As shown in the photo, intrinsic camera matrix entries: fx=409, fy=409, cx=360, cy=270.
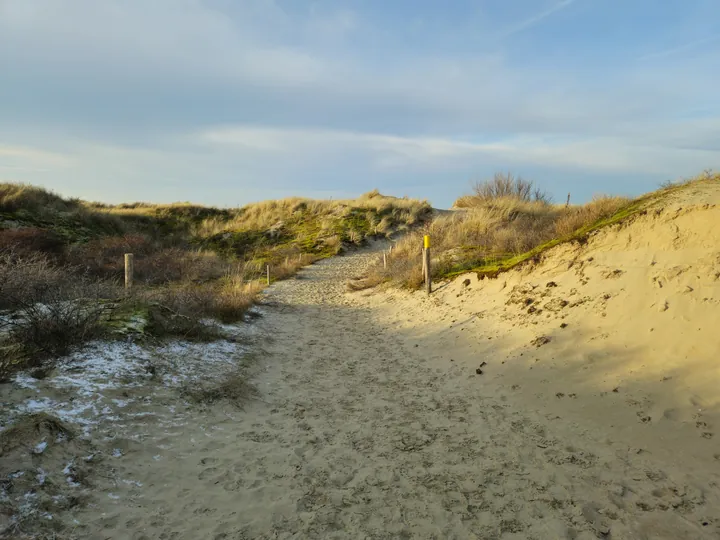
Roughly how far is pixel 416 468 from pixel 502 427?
1.50m

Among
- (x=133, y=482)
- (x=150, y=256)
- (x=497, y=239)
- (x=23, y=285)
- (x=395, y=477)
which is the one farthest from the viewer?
(x=150, y=256)

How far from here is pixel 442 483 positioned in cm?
386

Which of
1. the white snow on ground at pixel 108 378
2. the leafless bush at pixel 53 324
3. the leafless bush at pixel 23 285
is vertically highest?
the leafless bush at pixel 23 285

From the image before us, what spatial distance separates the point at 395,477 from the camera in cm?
398

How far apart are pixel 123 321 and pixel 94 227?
74.7 feet

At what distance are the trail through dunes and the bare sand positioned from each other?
0.02 metres

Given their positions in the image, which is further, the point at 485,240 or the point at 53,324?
the point at 485,240

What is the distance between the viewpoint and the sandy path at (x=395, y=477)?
10.5 ft

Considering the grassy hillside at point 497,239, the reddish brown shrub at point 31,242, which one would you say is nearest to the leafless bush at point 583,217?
the grassy hillside at point 497,239

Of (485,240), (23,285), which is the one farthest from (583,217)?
(23,285)

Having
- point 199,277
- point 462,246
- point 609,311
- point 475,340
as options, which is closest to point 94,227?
point 199,277

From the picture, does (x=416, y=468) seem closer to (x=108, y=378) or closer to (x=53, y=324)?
(x=108, y=378)

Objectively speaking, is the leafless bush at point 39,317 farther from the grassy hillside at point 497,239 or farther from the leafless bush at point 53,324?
the grassy hillside at point 497,239

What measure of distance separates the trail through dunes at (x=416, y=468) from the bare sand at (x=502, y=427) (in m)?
0.02
